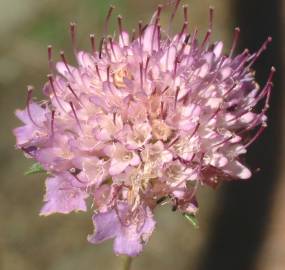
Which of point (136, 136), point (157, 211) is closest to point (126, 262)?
point (136, 136)

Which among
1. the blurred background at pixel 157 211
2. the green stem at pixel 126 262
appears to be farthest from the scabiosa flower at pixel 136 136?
the blurred background at pixel 157 211

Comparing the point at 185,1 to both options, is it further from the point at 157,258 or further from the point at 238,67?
the point at 238,67

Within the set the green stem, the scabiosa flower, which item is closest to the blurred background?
the green stem

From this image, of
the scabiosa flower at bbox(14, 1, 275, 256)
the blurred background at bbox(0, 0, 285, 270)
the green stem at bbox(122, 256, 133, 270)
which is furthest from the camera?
the blurred background at bbox(0, 0, 285, 270)

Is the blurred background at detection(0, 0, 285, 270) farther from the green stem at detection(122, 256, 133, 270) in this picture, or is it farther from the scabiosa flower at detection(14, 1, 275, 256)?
the scabiosa flower at detection(14, 1, 275, 256)

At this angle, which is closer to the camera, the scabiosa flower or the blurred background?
the scabiosa flower

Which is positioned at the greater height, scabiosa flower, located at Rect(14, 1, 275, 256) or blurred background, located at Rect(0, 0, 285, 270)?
scabiosa flower, located at Rect(14, 1, 275, 256)

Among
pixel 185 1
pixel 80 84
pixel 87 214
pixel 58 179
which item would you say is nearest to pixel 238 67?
pixel 80 84
